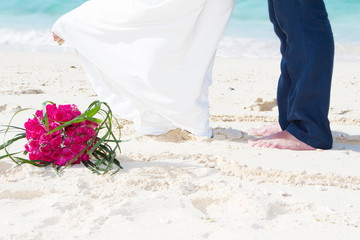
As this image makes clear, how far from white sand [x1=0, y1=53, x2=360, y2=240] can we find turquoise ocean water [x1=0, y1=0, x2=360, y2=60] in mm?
6822

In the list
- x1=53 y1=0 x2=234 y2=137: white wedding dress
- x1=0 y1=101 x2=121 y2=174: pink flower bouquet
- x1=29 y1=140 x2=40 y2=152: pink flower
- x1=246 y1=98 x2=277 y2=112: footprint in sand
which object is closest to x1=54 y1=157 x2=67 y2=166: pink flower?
x1=0 y1=101 x2=121 y2=174: pink flower bouquet

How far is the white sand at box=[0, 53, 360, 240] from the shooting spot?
Result: 1.37 meters

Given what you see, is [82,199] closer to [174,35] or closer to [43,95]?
[174,35]

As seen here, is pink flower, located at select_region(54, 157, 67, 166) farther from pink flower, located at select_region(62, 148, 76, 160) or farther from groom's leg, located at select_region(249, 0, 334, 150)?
groom's leg, located at select_region(249, 0, 334, 150)

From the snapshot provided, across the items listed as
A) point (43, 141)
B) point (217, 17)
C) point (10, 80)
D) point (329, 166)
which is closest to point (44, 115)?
point (43, 141)

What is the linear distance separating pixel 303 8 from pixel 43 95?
253 centimetres

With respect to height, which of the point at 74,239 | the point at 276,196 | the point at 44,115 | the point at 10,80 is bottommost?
the point at 10,80

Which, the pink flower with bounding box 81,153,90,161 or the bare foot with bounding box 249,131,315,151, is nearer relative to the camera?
the pink flower with bounding box 81,153,90,161

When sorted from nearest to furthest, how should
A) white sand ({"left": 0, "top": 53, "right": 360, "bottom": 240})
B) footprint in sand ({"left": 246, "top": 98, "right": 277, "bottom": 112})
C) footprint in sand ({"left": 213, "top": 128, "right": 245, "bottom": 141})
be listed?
white sand ({"left": 0, "top": 53, "right": 360, "bottom": 240}) → footprint in sand ({"left": 213, "top": 128, "right": 245, "bottom": 141}) → footprint in sand ({"left": 246, "top": 98, "right": 277, "bottom": 112})

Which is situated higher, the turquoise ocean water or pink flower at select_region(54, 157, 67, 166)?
pink flower at select_region(54, 157, 67, 166)

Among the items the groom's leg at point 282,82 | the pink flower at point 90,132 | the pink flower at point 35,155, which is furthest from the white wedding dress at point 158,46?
the pink flower at point 35,155

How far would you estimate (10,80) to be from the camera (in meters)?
4.95

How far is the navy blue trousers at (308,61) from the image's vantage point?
2283 mm

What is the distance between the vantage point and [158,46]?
94.3 inches
